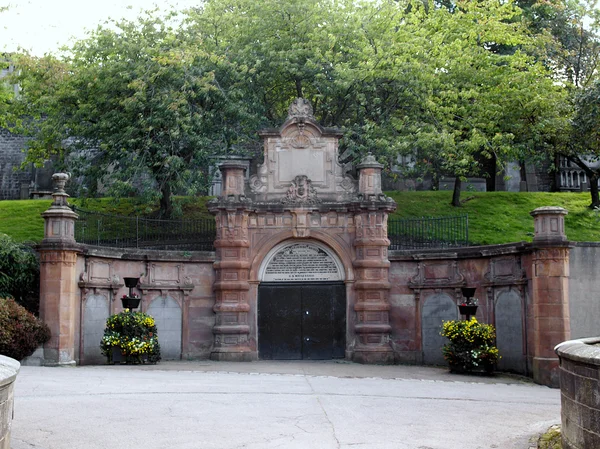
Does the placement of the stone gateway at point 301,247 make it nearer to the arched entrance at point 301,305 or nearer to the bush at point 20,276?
the arched entrance at point 301,305

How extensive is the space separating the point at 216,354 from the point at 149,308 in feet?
7.54

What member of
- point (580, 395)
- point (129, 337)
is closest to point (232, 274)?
point (129, 337)

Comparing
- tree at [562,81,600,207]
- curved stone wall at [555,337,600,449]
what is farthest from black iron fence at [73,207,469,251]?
curved stone wall at [555,337,600,449]

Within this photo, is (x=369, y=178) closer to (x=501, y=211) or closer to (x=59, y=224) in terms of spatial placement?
(x=59, y=224)

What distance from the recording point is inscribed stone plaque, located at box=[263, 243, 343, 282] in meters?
21.6

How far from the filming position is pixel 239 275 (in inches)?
829

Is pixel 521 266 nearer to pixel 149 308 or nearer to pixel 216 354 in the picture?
pixel 216 354

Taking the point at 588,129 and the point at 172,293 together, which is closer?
the point at 172,293

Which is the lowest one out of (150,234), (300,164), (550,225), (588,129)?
(550,225)

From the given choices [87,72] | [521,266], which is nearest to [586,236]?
[521,266]

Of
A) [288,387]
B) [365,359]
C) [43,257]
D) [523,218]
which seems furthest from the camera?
[523,218]

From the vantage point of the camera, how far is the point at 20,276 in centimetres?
1867

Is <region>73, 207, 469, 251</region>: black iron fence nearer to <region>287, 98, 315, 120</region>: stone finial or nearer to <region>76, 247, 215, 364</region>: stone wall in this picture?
<region>76, 247, 215, 364</region>: stone wall

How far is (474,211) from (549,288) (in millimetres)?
12575
